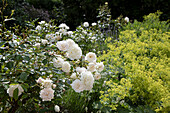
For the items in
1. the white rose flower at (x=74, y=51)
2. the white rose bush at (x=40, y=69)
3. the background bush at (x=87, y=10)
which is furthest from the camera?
the background bush at (x=87, y=10)

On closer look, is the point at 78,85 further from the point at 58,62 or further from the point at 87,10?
the point at 87,10

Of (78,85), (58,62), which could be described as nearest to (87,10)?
(58,62)

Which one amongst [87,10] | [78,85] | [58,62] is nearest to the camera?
[78,85]

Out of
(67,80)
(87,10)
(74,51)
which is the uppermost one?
(74,51)

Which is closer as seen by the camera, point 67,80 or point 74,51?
point 74,51

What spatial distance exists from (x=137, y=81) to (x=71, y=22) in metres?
6.09

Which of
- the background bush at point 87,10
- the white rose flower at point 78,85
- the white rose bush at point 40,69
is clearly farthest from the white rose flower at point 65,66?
the background bush at point 87,10

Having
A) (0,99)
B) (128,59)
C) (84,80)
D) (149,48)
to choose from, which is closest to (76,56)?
(84,80)

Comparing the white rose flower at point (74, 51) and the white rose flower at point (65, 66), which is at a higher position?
the white rose flower at point (74, 51)

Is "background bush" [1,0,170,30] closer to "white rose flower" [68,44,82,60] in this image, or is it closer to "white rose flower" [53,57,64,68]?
"white rose flower" [53,57,64,68]

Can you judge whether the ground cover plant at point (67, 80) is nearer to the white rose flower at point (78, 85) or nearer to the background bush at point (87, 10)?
the white rose flower at point (78, 85)

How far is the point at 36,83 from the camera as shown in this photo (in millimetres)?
1593

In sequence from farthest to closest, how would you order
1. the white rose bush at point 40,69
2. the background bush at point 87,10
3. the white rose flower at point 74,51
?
the background bush at point 87,10, the white rose flower at point 74,51, the white rose bush at point 40,69

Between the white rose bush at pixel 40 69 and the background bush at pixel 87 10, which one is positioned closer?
the white rose bush at pixel 40 69
